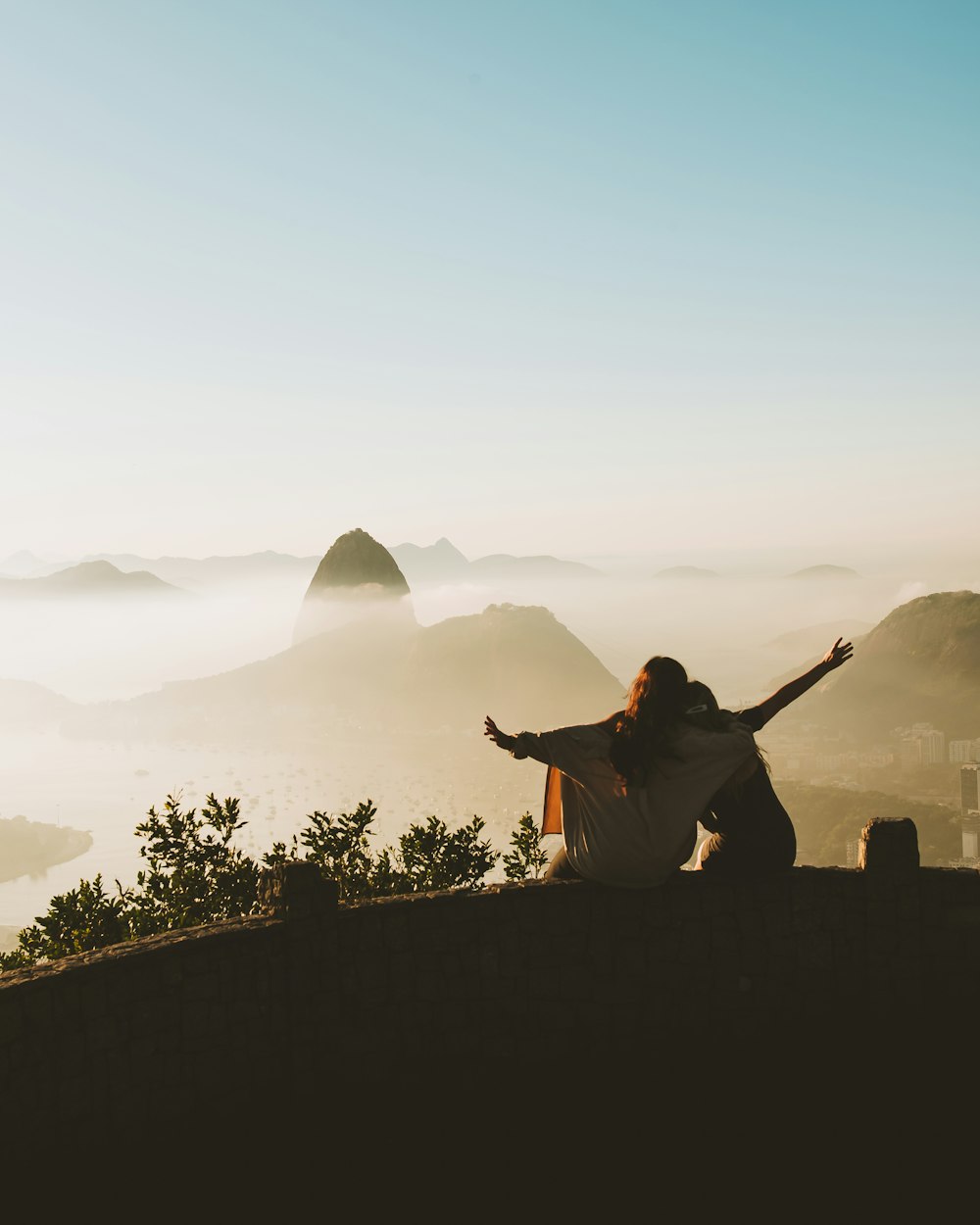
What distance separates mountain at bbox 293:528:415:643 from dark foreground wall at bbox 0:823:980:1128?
4352 inches

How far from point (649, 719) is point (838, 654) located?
1.33 meters

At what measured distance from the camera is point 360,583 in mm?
116812

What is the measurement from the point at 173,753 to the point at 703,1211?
402 ft

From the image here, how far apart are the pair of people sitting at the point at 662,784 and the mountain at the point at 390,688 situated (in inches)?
2572

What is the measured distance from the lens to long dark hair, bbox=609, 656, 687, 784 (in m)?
5.57

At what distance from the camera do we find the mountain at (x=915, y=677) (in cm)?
7862

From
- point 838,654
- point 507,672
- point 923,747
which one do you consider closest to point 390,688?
point 507,672

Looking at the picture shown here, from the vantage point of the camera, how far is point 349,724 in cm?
11012

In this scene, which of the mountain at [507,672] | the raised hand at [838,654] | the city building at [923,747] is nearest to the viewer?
the raised hand at [838,654]

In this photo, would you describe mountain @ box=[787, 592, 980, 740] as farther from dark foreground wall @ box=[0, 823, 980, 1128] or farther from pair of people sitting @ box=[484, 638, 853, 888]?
pair of people sitting @ box=[484, 638, 853, 888]

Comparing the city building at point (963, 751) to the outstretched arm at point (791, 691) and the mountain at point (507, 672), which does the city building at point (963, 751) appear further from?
the outstretched arm at point (791, 691)

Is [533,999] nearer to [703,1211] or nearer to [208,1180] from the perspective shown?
[703,1211]

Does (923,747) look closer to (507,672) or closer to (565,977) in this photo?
(507,672)

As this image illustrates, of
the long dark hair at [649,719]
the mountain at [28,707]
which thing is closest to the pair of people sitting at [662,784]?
the long dark hair at [649,719]
